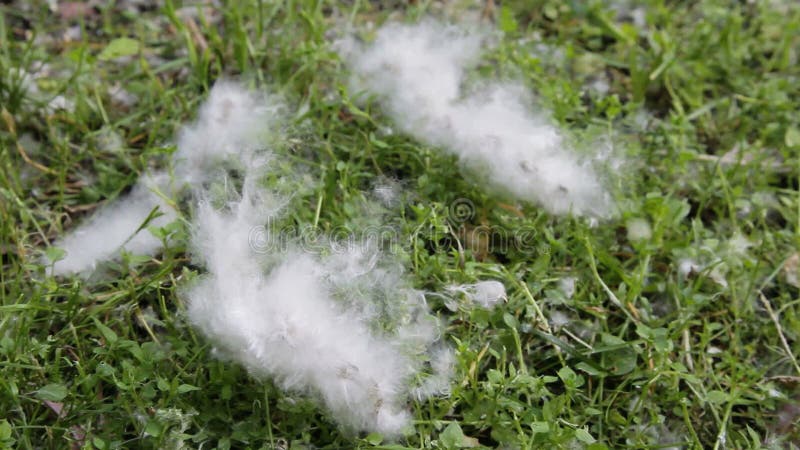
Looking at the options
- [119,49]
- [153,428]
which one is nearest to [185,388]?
[153,428]

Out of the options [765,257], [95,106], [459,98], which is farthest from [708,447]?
[95,106]

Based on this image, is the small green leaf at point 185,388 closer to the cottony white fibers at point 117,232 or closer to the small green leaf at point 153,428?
the small green leaf at point 153,428

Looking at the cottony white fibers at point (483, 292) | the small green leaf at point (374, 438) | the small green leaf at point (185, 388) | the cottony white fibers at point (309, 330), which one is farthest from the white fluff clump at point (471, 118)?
the small green leaf at point (185, 388)

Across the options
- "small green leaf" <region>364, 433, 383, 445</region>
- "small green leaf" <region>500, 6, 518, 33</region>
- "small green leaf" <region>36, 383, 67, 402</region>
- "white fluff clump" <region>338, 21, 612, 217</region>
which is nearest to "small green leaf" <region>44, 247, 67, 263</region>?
"small green leaf" <region>36, 383, 67, 402</region>

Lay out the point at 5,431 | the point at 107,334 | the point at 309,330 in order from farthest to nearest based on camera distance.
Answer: the point at 107,334 → the point at 309,330 → the point at 5,431

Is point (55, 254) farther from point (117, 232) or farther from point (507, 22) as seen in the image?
point (507, 22)

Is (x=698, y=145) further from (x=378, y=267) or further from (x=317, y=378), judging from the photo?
(x=317, y=378)
